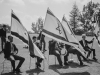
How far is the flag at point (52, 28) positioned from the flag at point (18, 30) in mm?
1214

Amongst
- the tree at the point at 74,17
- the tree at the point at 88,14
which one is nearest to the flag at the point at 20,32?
the tree at the point at 74,17

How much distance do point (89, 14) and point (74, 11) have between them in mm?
8717

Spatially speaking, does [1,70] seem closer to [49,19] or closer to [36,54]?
[36,54]

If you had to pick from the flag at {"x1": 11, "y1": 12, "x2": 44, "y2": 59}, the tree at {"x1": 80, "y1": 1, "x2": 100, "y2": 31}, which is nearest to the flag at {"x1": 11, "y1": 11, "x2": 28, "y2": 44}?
the flag at {"x1": 11, "y1": 12, "x2": 44, "y2": 59}

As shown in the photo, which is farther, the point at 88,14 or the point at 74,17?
the point at 88,14

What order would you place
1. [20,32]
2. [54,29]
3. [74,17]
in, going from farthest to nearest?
[74,17]
[54,29]
[20,32]

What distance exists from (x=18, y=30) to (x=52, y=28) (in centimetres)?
209

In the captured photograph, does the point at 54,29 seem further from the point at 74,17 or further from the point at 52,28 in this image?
the point at 74,17

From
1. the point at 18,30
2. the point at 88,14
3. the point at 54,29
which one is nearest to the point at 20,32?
the point at 18,30

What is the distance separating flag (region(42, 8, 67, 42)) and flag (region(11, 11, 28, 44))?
1214 mm

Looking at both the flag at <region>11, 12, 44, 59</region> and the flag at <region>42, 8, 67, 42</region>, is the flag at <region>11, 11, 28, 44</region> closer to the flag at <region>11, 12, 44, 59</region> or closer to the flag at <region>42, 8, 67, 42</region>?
the flag at <region>11, 12, 44, 59</region>

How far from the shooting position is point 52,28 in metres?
7.20

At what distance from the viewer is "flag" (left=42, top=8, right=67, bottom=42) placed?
706 centimetres

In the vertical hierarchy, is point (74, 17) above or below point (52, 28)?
above
